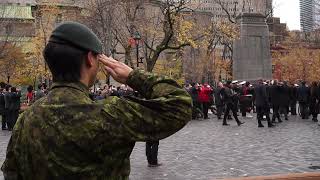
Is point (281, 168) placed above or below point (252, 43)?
below

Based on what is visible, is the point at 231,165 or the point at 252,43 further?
the point at 252,43

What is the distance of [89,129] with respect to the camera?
2201 mm

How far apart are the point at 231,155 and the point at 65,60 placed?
35.3 ft

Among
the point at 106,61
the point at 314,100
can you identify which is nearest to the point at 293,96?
the point at 314,100

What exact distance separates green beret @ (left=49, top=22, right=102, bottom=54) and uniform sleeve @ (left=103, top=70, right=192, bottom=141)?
27 centimetres

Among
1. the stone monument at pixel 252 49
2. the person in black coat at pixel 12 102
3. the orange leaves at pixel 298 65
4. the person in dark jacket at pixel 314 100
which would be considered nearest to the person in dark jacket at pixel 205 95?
the person in dark jacket at pixel 314 100

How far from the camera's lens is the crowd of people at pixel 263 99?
21.5 metres

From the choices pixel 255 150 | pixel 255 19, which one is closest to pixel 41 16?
pixel 255 19

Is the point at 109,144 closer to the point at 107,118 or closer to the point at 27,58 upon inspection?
the point at 107,118

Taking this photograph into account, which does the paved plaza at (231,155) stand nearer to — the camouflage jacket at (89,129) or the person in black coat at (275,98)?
the person in black coat at (275,98)

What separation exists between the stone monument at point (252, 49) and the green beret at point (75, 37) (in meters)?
33.6

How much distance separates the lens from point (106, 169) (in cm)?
226

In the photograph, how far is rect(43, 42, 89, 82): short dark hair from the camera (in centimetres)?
233

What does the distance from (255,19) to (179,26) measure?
17.7ft
